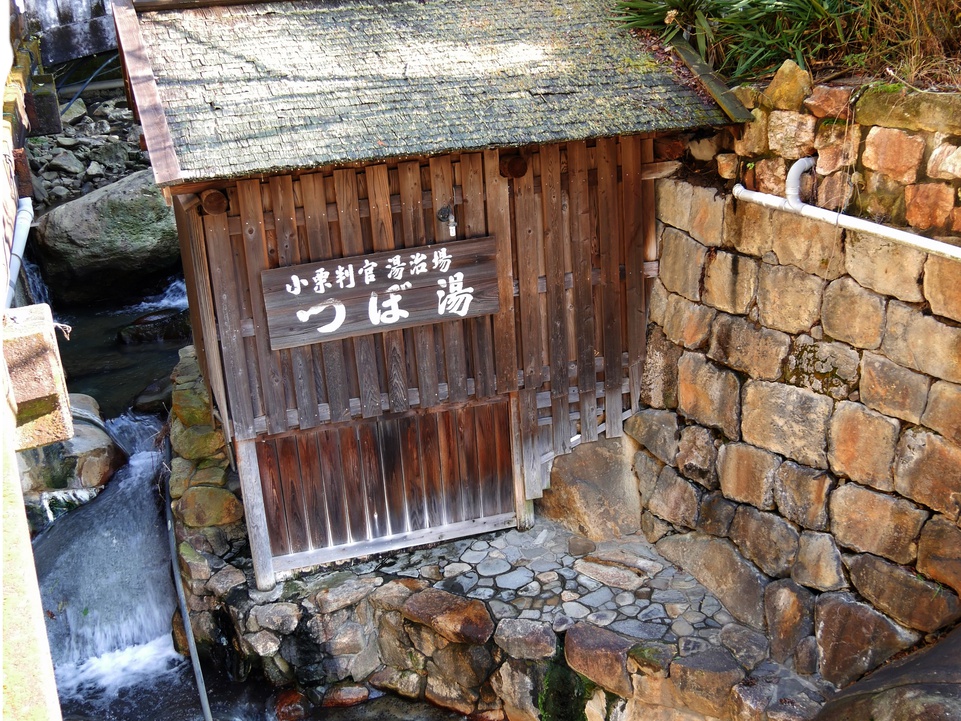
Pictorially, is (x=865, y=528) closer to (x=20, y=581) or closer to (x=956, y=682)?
(x=956, y=682)

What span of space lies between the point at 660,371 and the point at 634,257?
94cm

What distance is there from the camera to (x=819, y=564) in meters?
5.93

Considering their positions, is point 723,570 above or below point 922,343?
below

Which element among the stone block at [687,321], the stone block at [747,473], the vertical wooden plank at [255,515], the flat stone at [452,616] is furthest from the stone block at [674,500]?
the vertical wooden plank at [255,515]

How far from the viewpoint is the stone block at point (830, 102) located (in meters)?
5.43

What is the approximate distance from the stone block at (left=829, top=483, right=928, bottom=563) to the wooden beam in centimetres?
457

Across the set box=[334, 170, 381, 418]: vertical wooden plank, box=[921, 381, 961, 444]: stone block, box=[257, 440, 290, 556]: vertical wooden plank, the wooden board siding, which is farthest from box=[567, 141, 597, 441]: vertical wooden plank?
box=[921, 381, 961, 444]: stone block

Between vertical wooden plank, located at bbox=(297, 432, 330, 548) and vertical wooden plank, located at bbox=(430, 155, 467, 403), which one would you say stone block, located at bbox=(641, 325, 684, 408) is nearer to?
vertical wooden plank, located at bbox=(430, 155, 467, 403)

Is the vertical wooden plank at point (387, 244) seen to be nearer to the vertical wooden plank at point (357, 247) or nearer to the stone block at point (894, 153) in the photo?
the vertical wooden plank at point (357, 247)

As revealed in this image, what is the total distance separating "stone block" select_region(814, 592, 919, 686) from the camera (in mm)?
5500

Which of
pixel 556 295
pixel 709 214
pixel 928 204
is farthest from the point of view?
pixel 556 295

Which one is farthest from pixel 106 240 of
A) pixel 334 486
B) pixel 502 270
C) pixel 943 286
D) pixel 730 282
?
pixel 943 286

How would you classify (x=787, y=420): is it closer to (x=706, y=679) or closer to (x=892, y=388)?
(x=892, y=388)

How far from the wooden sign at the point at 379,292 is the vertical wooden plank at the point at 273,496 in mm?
1005
